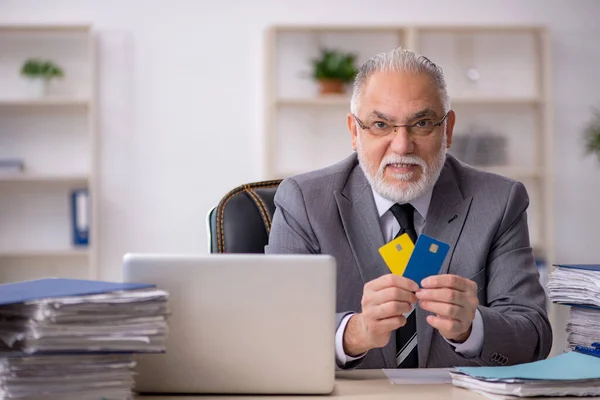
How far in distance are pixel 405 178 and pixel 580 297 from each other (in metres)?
0.52

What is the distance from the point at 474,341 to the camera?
1.59m

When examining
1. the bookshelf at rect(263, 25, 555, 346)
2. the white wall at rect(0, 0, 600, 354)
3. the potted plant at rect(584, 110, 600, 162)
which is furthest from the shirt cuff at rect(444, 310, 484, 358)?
the potted plant at rect(584, 110, 600, 162)

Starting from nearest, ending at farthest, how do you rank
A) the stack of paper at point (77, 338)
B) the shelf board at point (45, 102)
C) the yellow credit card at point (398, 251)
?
the stack of paper at point (77, 338) → the yellow credit card at point (398, 251) → the shelf board at point (45, 102)

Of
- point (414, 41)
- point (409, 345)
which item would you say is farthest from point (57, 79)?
point (409, 345)

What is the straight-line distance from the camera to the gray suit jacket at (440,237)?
5.95 feet

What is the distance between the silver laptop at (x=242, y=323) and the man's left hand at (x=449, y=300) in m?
0.21

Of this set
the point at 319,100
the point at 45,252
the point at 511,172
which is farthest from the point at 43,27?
the point at 511,172

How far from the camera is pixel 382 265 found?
191 centimetres

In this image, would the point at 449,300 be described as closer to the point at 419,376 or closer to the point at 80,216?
the point at 419,376

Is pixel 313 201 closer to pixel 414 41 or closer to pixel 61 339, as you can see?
pixel 61 339

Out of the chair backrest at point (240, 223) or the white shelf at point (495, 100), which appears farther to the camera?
the white shelf at point (495, 100)

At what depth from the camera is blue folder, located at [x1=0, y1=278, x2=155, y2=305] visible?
1100 mm

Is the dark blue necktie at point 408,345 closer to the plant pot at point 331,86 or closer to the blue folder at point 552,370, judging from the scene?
the blue folder at point 552,370

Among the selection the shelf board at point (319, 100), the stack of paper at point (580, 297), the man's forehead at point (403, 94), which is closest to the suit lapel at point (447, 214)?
the man's forehead at point (403, 94)
